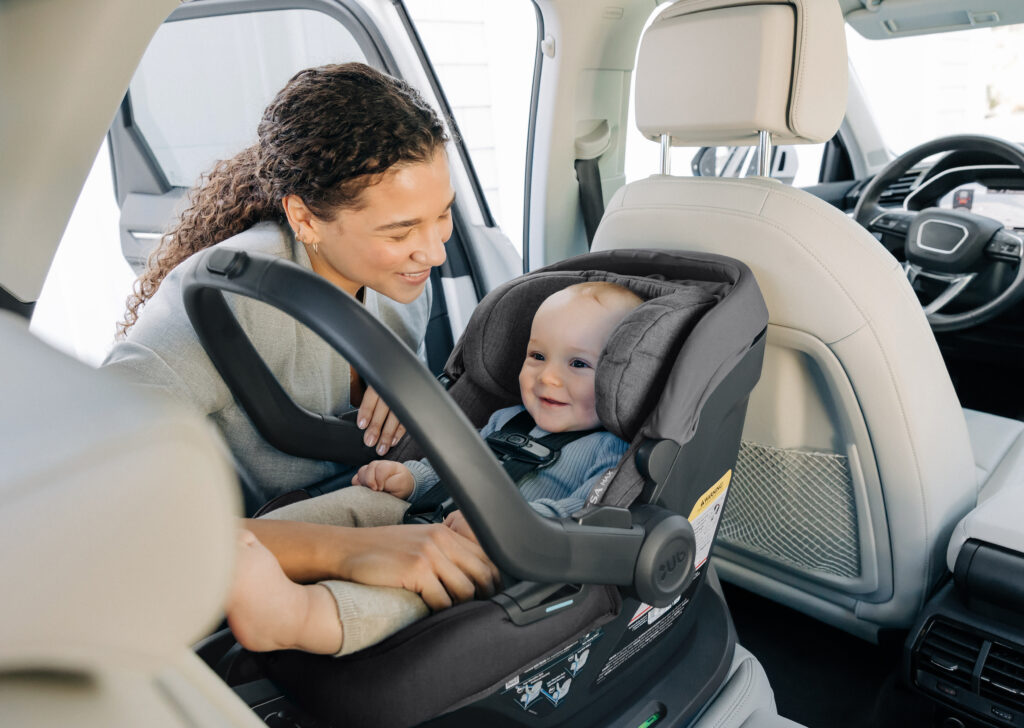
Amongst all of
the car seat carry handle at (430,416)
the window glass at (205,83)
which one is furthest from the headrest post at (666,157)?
the window glass at (205,83)

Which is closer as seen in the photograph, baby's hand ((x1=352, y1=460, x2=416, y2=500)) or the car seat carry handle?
the car seat carry handle

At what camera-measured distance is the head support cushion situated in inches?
44.7

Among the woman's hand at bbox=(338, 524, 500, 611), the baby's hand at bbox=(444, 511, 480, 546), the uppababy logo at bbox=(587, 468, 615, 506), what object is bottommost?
the baby's hand at bbox=(444, 511, 480, 546)

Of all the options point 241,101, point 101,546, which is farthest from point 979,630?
point 241,101

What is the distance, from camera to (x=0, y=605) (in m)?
0.24

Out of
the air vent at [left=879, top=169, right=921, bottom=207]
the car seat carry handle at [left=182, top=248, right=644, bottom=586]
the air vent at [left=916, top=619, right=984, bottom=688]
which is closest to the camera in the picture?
the car seat carry handle at [left=182, top=248, right=644, bottom=586]

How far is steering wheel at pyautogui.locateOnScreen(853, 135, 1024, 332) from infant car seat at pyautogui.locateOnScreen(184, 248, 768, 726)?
1.11m

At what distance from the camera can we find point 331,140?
123 cm

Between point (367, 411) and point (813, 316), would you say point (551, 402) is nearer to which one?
point (367, 411)

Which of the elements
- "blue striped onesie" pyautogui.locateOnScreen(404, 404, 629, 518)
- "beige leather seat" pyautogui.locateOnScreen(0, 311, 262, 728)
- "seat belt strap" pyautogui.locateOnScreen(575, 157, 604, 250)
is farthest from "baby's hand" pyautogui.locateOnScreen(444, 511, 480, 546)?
"seat belt strap" pyautogui.locateOnScreen(575, 157, 604, 250)

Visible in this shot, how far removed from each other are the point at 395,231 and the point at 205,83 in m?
2.58

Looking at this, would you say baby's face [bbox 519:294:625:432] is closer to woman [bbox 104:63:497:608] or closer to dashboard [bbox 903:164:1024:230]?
woman [bbox 104:63:497:608]

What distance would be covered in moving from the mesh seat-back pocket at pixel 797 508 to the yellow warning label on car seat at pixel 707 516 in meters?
0.29

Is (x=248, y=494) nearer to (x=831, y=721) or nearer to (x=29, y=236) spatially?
(x=29, y=236)
